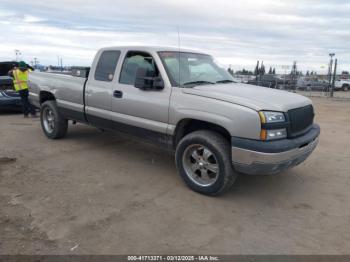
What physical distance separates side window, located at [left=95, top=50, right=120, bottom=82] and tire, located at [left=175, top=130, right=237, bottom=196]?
6.42ft

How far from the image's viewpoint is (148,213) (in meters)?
3.85

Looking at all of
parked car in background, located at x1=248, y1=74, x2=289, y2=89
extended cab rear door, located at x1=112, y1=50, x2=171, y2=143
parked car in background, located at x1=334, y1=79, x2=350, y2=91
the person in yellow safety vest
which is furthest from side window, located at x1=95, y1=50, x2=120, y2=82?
parked car in background, located at x1=334, y1=79, x2=350, y2=91

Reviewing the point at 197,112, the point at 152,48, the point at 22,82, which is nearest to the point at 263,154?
the point at 197,112

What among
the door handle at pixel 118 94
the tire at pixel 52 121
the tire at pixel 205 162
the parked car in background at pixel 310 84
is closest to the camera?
the tire at pixel 205 162

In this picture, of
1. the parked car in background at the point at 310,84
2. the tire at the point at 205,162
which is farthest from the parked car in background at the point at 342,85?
the tire at the point at 205,162

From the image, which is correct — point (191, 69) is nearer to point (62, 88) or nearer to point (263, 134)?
point (263, 134)

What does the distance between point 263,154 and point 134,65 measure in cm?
258

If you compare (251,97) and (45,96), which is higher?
(251,97)

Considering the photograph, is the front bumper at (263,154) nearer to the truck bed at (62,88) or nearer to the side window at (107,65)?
the side window at (107,65)

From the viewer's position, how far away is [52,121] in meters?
7.15

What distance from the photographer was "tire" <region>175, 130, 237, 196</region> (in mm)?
4094

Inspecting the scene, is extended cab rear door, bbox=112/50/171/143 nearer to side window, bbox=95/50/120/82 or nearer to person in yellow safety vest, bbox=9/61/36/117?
side window, bbox=95/50/120/82

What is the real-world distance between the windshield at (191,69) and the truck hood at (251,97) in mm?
271

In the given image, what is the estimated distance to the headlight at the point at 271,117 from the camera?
3766 millimetres
